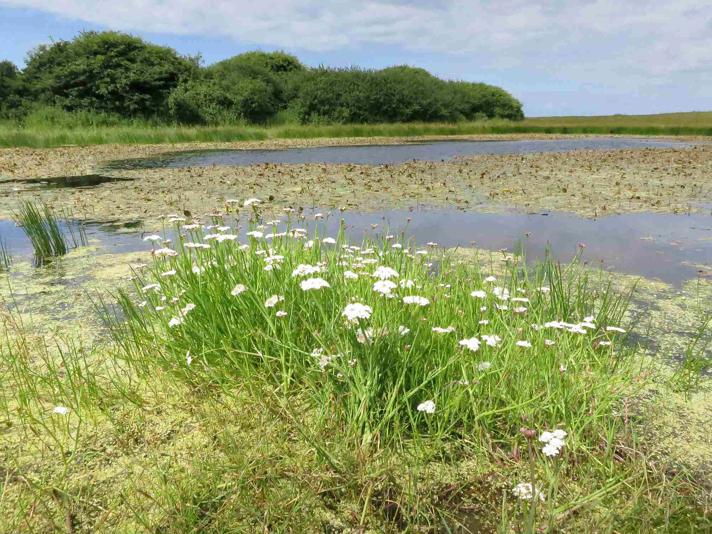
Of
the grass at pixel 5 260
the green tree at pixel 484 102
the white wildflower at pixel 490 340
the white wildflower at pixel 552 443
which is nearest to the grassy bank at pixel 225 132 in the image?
the green tree at pixel 484 102

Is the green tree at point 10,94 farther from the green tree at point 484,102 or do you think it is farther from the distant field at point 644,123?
the distant field at point 644,123

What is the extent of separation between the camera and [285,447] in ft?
6.33

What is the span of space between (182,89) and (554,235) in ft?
87.1

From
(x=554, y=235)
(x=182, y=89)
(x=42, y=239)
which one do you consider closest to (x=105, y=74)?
(x=182, y=89)

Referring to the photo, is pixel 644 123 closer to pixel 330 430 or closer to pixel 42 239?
pixel 42 239

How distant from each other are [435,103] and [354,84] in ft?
21.9

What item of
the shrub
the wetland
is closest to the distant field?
the shrub

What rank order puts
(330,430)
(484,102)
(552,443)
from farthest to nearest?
1. (484,102)
2. (330,430)
3. (552,443)

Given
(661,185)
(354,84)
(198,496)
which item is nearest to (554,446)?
(198,496)

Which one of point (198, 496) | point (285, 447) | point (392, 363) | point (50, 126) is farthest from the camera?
point (50, 126)

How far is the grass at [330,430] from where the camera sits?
1654mm

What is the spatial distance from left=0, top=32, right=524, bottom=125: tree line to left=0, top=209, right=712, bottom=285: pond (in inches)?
904

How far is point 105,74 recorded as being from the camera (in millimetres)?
26344

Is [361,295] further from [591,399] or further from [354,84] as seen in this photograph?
[354,84]
